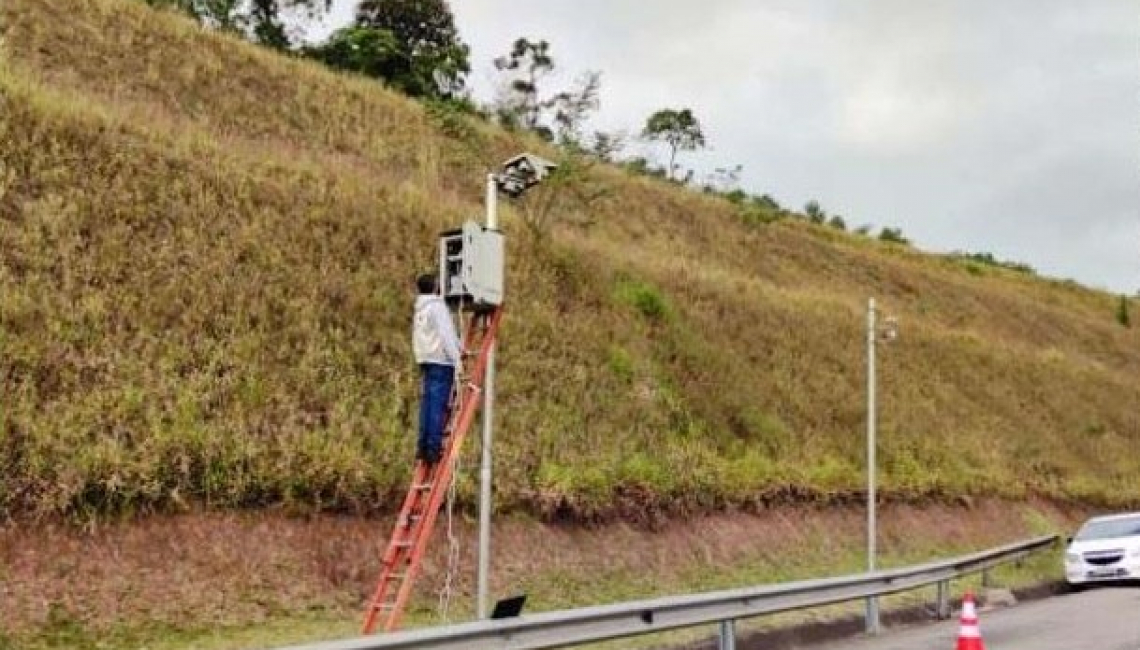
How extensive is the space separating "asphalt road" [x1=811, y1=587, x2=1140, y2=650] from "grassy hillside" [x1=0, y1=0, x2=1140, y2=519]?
4.52 metres

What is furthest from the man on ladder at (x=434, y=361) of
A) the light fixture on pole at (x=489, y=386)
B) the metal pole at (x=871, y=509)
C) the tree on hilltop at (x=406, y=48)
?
the tree on hilltop at (x=406, y=48)

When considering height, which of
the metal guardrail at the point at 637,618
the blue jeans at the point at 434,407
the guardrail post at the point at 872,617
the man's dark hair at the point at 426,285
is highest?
the man's dark hair at the point at 426,285

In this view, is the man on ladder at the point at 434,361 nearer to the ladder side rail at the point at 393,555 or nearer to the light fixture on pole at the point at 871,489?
the ladder side rail at the point at 393,555

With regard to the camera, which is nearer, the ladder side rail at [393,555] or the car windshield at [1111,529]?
the ladder side rail at [393,555]

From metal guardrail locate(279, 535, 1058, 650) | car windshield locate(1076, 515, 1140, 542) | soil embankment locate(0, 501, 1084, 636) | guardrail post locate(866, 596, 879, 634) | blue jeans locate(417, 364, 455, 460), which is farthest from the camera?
car windshield locate(1076, 515, 1140, 542)

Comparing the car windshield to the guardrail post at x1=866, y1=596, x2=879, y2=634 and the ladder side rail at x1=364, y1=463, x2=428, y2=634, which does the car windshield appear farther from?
the ladder side rail at x1=364, y1=463, x2=428, y2=634

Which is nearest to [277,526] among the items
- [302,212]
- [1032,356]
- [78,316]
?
[78,316]

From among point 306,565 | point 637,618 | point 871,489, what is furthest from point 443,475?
point 871,489

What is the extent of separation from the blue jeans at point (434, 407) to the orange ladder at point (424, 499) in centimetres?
10

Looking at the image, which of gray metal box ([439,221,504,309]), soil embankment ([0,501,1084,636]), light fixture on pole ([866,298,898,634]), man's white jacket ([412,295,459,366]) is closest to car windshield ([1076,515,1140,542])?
light fixture on pole ([866,298,898,634])

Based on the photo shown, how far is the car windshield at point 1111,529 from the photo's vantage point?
22.7 metres

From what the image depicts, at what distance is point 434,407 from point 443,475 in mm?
763

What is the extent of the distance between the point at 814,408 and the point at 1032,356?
1914cm

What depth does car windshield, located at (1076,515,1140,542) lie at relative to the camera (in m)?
22.7
